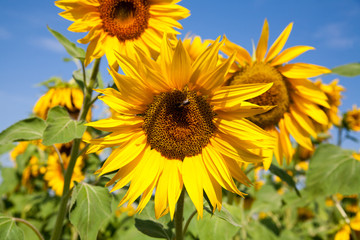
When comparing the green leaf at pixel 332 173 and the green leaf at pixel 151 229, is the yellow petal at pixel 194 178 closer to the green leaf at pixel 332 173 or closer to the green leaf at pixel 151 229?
the green leaf at pixel 151 229

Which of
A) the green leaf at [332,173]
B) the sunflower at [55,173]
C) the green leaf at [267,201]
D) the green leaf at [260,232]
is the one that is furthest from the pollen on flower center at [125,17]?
the sunflower at [55,173]

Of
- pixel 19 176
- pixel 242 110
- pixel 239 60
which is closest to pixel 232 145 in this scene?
pixel 242 110

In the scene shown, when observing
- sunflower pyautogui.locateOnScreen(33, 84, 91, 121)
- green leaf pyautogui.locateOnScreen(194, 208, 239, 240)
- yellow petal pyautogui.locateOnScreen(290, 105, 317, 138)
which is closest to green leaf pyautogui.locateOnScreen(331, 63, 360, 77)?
yellow petal pyautogui.locateOnScreen(290, 105, 317, 138)

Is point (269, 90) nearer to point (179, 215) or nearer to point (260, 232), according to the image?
point (179, 215)

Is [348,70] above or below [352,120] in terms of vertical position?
above

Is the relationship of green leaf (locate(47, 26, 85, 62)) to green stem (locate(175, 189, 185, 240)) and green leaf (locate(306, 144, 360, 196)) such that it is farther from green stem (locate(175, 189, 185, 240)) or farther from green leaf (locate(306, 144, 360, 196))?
green leaf (locate(306, 144, 360, 196))

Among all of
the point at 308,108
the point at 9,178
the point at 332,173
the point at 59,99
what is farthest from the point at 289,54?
the point at 9,178
